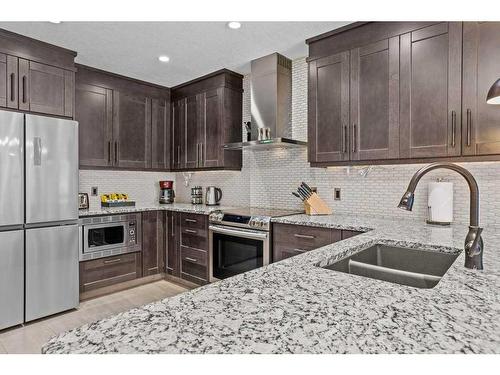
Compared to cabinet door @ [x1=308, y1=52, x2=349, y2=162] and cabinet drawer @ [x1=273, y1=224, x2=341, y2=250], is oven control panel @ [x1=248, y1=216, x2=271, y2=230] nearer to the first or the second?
cabinet drawer @ [x1=273, y1=224, x2=341, y2=250]

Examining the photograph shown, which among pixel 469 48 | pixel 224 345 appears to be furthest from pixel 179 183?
pixel 224 345

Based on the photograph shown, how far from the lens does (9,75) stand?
9.07 feet

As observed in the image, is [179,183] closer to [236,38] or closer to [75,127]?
[75,127]

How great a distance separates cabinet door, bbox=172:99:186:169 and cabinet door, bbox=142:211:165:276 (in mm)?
847

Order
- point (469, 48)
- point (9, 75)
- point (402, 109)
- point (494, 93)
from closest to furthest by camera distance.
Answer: point (494, 93) < point (469, 48) < point (402, 109) < point (9, 75)

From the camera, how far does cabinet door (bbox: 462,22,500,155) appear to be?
202cm

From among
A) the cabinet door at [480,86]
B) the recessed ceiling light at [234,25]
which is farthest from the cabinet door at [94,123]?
the cabinet door at [480,86]

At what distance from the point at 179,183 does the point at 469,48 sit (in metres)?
3.80

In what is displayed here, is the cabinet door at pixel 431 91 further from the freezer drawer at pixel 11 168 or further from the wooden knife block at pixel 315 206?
the freezer drawer at pixel 11 168

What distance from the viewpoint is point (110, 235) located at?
3.42 meters

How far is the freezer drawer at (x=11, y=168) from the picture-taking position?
2.53m

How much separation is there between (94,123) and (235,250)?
2.22 metres

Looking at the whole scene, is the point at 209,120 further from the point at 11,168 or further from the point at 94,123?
the point at 11,168

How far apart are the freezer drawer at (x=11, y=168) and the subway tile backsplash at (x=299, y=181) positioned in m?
1.15
